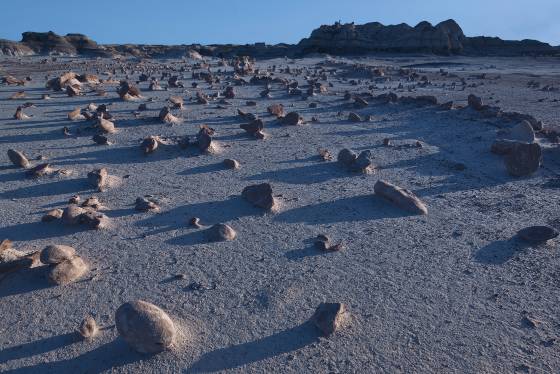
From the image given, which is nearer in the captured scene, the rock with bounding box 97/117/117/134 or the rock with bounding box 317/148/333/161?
the rock with bounding box 317/148/333/161

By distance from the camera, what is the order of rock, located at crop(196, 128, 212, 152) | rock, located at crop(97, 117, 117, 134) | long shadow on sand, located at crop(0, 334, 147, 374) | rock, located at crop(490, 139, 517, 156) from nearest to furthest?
long shadow on sand, located at crop(0, 334, 147, 374), rock, located at crop(196, 128, 212, 152), rock, located at crop(490, 139, 517, 156), rock, located at crop(97, 117, 117, 134)

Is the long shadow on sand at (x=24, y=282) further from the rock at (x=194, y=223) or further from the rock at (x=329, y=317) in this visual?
the rock at (x=329, y=317)

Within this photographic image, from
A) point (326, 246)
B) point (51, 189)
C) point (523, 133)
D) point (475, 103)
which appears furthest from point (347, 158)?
point (475, 103)

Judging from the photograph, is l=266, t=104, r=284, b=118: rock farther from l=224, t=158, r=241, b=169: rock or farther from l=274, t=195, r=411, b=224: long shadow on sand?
l=274, t=195, r=411, b=224: long shadow on sand

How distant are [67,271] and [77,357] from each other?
0.71 m

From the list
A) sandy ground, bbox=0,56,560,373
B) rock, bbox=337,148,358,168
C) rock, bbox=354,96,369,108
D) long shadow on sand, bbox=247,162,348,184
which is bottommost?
sandy ground, bbox=0,56,560,373

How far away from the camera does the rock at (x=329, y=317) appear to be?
247 cm

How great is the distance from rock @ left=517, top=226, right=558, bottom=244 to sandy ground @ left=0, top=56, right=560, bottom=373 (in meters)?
0.06

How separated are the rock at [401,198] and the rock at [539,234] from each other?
0.75m

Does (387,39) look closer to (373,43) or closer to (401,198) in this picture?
(373,43)

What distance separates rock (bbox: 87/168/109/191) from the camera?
171 inches

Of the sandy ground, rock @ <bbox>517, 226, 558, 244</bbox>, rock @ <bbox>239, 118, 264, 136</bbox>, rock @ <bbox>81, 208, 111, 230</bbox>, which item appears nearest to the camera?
the sandy ground

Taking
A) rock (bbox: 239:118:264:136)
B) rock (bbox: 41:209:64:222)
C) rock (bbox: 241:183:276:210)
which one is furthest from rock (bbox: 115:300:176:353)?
rock (bbox: 239:118:264:136)

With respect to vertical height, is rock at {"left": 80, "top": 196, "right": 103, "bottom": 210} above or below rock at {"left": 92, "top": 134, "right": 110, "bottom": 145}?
below
